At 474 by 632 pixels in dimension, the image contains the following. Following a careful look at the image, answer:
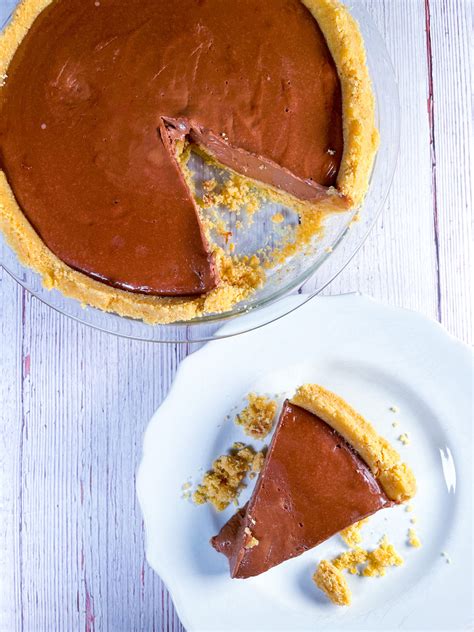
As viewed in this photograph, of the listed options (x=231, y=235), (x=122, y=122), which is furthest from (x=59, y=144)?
(x=231, y=235)

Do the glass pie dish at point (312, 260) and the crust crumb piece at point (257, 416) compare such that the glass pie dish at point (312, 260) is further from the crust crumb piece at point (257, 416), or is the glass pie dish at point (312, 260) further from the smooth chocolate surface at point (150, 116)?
the crust crumb piece at point (257, 416)

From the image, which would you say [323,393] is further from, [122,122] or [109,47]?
[109,47]

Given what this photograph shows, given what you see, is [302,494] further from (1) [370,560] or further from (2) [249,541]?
(1) [370,560]

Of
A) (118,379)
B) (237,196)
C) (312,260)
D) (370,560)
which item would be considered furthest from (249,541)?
(237,196)

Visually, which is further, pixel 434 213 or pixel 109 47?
pixel 434 213

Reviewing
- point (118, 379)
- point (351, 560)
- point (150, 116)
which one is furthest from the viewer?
point (118, 379)

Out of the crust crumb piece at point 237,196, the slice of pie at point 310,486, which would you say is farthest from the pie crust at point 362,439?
the crust crumb piece at point 237,196
